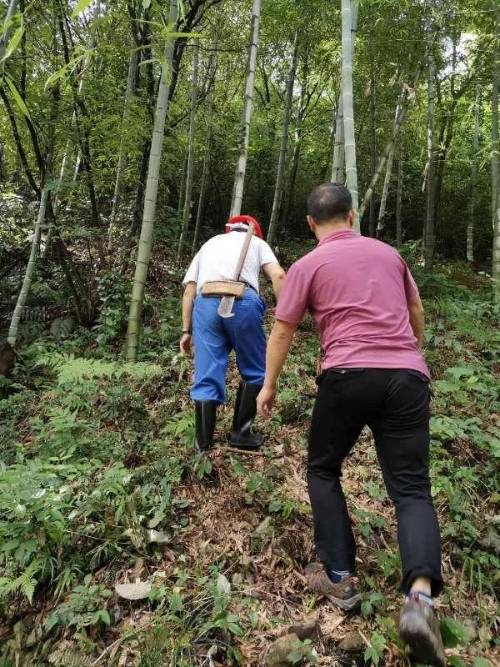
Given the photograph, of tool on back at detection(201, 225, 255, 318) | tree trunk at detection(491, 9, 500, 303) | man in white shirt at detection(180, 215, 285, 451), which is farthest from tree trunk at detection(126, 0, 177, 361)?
tree trunk at detection(491, 9, 500, 303)

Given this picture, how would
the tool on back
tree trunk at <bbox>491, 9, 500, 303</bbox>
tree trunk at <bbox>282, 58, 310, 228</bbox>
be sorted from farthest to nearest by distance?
1. tree trunk at <bbox>282, 58, 310, 228</bbox>
2. tree trunk at <bbox>491, 9, 500, 303</bbox>
3. the tool on back

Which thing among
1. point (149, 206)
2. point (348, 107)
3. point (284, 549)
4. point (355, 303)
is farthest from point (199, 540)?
point (348, 107)

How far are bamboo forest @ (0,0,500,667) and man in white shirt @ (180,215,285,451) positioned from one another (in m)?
0.03

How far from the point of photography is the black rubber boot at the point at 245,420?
3.30 metres

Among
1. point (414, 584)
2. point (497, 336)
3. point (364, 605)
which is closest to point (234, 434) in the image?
point (364, 605)

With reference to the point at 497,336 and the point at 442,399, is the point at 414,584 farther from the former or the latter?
the point at 497,336

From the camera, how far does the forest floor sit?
2049 millimetres

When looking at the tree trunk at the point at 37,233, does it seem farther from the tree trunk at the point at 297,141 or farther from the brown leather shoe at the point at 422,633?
the tree trunk at the point at 297,141

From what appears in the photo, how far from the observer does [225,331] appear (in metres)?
3.19

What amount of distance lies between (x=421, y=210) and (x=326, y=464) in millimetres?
15003

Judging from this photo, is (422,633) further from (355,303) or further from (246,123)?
(246,123)

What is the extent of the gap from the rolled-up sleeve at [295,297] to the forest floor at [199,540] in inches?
49.1

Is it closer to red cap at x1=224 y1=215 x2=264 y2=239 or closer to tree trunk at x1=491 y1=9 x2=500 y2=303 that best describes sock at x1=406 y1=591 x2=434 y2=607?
red cap at x1=224 y1=215 x2=264 y2=239

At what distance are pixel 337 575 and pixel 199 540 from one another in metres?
0.83
